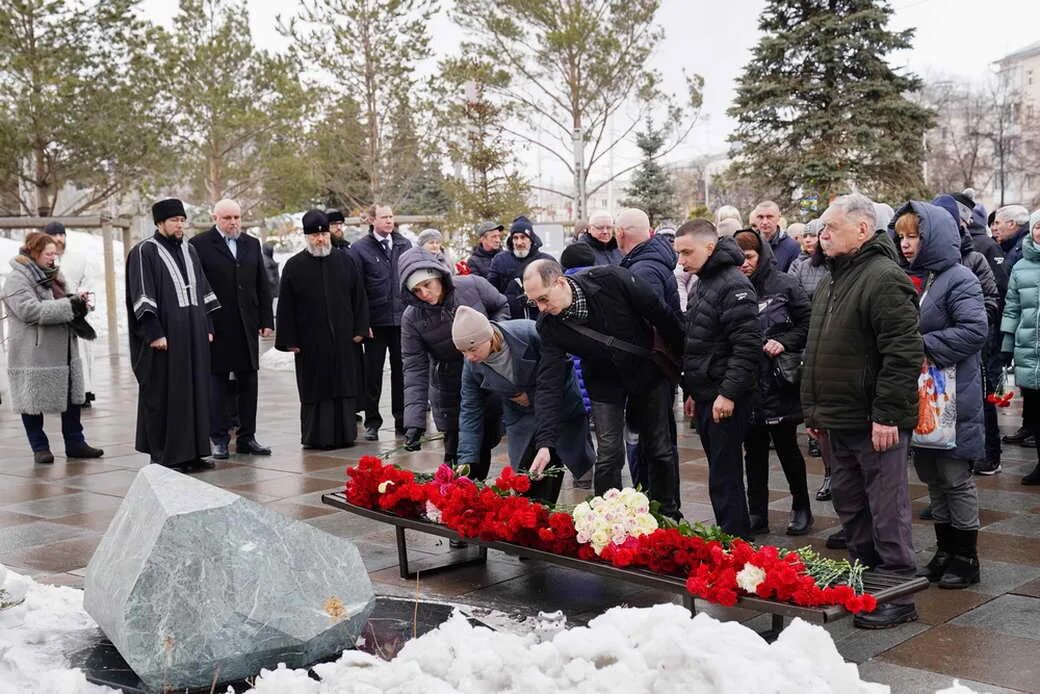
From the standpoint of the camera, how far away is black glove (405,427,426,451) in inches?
255

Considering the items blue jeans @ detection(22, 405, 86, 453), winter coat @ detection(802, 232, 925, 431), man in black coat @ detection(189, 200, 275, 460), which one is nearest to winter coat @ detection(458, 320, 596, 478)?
winter coat @ detection(802, 232, 925, 431)

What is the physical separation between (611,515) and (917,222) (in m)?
2.20

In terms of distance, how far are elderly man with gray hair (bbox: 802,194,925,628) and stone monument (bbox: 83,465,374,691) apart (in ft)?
7.45

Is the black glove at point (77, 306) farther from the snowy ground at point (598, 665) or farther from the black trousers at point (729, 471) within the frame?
the black trousers at point (729, 471)

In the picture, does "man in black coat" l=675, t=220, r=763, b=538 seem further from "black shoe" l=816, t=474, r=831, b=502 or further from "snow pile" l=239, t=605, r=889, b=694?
"snow pile" l=239, t=605, r=889, b=694

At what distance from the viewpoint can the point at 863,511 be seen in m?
5.56

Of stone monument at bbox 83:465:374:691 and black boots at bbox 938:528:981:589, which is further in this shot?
black boots at bbox 938:528:981:589

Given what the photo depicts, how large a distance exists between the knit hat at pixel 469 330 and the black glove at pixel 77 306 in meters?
5.34

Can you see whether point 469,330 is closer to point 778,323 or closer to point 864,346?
point 864,346

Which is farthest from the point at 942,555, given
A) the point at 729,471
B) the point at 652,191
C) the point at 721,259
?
the point at 652,191

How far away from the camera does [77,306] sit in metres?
10.2

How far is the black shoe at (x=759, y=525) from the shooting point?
6953 mm

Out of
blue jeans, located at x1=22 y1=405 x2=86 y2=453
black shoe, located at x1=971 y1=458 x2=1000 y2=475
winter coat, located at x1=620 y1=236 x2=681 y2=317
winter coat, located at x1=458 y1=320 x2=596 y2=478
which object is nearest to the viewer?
winter coat, located at x1=458 y1=320 x2=596 y2=478

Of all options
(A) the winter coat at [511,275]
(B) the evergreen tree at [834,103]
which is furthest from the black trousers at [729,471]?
(B) the evergreen tree at [834,103]
